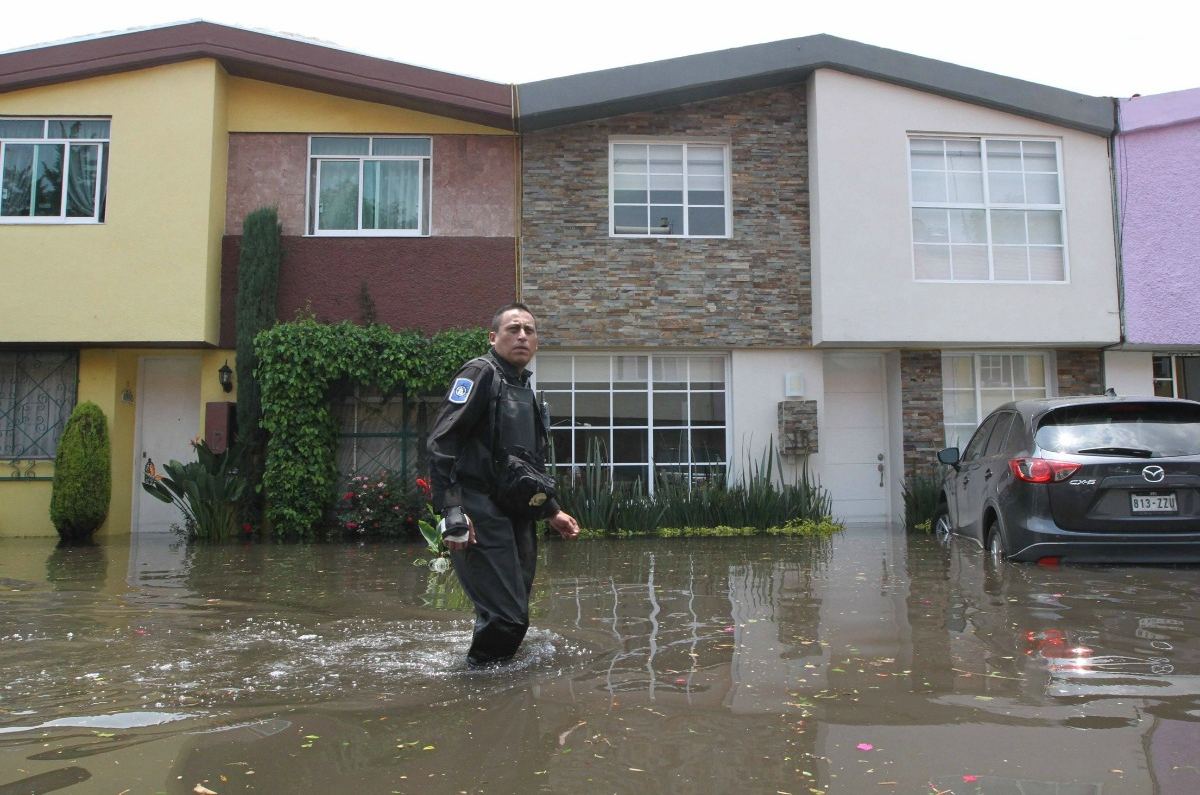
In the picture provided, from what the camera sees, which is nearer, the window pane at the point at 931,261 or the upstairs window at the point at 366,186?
the window pane at the point at 931,261

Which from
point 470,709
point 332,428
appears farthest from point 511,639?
point 332,428

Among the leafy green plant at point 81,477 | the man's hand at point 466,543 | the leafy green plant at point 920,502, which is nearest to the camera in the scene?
the man's hand at point 466,543

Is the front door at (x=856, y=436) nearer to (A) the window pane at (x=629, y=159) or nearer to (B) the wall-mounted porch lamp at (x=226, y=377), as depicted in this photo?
(A) the window pane at (x=629, y=159)

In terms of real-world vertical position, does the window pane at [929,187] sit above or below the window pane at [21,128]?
below

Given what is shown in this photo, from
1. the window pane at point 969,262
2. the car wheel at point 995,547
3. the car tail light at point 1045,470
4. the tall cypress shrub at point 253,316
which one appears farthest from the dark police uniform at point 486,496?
the window pane at point 969,262

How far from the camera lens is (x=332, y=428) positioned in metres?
12.7

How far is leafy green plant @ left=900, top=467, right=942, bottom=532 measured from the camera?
12.5m

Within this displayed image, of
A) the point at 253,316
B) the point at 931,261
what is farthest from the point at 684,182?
the point at 253,316

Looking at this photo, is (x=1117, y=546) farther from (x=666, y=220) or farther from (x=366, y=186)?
(x=366, y=186)

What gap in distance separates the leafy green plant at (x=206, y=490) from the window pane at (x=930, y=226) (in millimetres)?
9514

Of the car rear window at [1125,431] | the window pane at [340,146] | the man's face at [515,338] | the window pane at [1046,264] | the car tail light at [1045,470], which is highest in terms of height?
the window pane at [340,146]

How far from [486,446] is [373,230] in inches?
375

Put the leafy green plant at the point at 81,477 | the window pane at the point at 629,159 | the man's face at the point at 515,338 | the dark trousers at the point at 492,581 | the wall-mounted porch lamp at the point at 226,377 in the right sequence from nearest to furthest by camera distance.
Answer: the dark trousers at the point at 492,581, the man's face at the point at 515,338, the leafy green plant at the point at 81,477, the wall-mounted porch lamp at the point at 226,377, the window pane at the point at 629,159

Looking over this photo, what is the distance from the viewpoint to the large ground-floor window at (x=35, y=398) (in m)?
13.1
